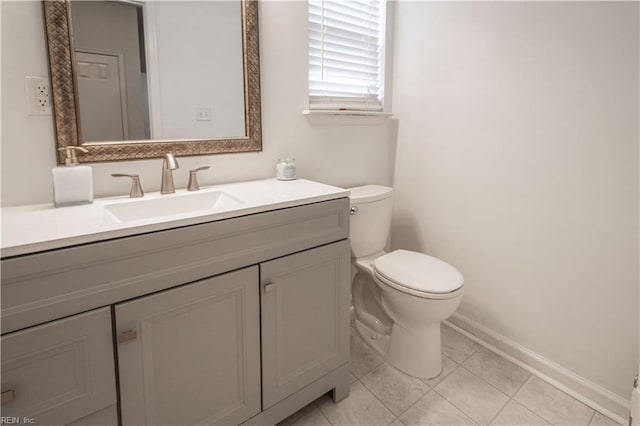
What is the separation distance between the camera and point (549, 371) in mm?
1673

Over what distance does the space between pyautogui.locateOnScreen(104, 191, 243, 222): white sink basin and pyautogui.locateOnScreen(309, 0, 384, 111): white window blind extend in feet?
2.43

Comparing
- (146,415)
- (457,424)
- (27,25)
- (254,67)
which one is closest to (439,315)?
(457,424)

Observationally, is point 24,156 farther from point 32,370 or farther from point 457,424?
point 457,424

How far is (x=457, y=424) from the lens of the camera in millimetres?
1452

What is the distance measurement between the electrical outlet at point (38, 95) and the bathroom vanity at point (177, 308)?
316mm

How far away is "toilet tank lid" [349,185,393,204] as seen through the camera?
180 centimetres

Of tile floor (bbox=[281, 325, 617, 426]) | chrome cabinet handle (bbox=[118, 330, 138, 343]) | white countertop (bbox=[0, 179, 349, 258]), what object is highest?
white countertop (bbox=[0, 179, 349, 258])

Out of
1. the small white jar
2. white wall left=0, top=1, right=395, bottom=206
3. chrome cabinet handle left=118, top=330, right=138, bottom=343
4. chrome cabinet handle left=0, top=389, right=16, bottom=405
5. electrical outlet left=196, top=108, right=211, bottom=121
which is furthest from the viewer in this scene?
the small white jar

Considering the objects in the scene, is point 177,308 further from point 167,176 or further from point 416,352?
point 416,352

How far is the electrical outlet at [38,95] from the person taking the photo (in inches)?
46.0

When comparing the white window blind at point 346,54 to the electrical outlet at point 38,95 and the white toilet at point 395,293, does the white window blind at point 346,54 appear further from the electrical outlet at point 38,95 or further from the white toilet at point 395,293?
the electrical outlet at point 38,95

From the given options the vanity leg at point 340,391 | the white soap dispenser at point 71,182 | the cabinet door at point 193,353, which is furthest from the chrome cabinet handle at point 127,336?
the vanity leg at point 340,391

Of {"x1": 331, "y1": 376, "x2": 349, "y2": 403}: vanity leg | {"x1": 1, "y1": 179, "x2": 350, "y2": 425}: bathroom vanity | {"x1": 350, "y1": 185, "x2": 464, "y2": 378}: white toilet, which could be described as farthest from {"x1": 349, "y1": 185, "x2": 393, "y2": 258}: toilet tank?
{"x1": 331, "y1": 376, "x2": 349, "y2": 403}: vanity leg

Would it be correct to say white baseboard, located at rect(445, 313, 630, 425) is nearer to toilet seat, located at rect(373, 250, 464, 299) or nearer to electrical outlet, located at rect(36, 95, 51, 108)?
toilet seat, located at rect(373, 250, 464, 299)
